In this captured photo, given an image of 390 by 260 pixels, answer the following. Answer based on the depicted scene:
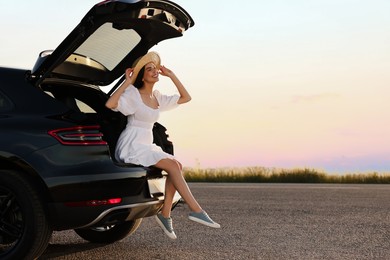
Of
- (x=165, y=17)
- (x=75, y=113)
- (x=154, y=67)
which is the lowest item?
(x=75, y=113)

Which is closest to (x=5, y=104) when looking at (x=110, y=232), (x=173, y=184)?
(x=173, y=184)

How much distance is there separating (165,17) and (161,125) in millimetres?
1335

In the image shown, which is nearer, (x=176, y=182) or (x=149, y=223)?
(x=176, y=182)

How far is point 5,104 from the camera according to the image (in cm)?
569

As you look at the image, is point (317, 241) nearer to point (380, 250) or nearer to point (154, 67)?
point (380, 250)

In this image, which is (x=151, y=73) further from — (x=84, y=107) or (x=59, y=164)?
(x=59, y=164)

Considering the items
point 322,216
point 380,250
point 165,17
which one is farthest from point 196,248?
point 322,216

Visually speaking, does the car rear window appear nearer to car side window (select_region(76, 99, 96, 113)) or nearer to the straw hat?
the straw hat

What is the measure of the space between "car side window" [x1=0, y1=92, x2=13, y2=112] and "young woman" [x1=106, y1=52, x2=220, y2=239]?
2.86 feet

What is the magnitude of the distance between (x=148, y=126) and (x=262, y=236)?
2413mm

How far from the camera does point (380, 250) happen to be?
7.06 metres

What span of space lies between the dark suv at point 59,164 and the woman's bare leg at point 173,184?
94 millimetres

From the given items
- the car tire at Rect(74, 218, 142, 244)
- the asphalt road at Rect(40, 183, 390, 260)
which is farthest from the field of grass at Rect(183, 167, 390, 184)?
the car tire at Rect(74, 218, 142, 244)

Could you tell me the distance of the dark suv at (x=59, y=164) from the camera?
213 inches
